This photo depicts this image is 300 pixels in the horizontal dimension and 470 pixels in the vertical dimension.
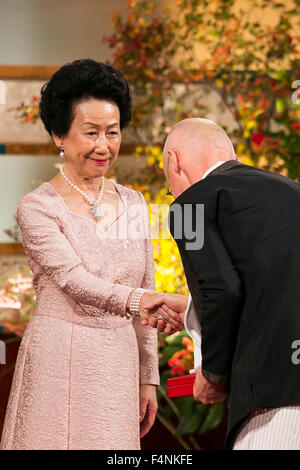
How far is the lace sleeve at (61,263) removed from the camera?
71.7 inches

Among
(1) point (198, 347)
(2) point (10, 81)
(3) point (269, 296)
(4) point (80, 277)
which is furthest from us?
(2) point (10, 81)

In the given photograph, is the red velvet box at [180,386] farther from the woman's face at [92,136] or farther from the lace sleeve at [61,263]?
the woman's face at [92,136]

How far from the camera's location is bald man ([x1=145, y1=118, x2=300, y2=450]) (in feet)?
4.57

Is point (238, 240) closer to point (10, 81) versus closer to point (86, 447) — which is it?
point (86, 447)

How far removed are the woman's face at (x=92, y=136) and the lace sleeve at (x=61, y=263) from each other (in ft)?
0.52

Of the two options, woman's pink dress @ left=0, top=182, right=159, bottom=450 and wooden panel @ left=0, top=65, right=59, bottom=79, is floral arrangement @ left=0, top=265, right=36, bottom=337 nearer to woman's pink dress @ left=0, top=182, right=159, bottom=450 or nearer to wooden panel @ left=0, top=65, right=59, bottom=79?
wooden panel @ left=0, top=65, right=59, bottom=79

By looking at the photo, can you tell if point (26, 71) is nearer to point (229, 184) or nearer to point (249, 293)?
point (229, 184)

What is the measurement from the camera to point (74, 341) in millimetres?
1859

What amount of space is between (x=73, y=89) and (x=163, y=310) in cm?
64

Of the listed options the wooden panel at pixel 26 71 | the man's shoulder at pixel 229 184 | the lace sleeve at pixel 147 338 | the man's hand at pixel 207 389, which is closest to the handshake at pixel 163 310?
the lace sleeve at pixel 147 338

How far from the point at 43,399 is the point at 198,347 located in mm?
482

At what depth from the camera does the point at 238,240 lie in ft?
4.66

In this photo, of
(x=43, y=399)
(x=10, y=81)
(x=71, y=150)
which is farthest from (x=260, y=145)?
(x=43, y=399)

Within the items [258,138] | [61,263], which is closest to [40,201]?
[61,263]
